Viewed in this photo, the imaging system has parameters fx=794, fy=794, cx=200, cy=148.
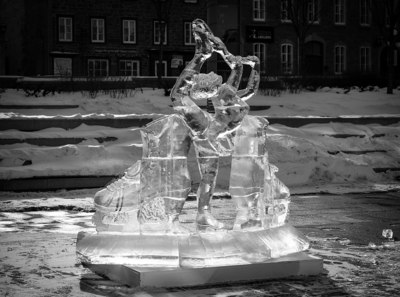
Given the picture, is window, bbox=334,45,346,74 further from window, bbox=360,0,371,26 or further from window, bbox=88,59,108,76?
window, bbox=88,59,108,76

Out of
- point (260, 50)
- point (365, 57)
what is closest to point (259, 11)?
point (260, 50)

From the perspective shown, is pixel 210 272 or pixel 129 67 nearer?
pixel 210 272

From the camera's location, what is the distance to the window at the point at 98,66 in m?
43.0

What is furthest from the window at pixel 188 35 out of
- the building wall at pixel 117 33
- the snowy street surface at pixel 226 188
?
the snowy street surface at pixel 226 188

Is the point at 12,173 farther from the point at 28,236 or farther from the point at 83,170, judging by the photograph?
the point at 28,236

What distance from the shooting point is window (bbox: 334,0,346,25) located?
47.1 metres

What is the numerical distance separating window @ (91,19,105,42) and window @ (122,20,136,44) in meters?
1.19

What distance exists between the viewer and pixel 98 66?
4347 cm

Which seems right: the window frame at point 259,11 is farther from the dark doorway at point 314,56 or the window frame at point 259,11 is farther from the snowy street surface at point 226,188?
the snowy street surface at point 226,188

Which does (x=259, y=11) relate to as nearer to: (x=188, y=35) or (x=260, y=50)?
(x=260, y=50)

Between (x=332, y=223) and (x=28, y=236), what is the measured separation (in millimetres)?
3699

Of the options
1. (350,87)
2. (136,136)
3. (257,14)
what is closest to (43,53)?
(257,14)

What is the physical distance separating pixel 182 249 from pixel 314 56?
41.0 metres

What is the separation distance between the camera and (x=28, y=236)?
8617mm
